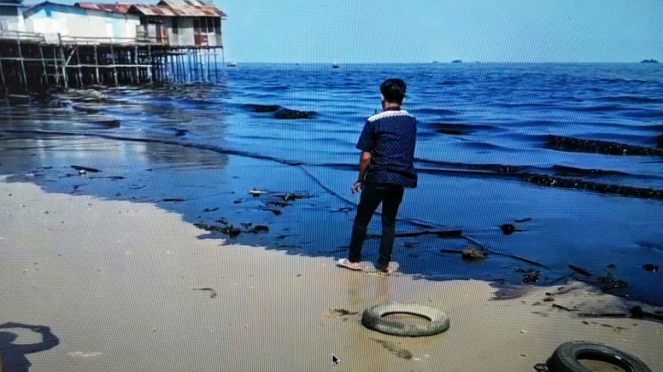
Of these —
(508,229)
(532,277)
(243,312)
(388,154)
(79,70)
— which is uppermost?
(79,70)

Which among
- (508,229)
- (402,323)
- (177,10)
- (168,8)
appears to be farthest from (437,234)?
(177,10)

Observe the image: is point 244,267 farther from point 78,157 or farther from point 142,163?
point 78,157

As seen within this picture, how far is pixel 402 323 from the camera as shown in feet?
13.2

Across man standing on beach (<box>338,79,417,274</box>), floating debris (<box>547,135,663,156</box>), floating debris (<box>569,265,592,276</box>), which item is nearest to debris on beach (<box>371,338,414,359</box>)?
man standing on beach (<box>338,79,417,274</box>)

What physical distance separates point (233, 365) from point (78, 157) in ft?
33.2

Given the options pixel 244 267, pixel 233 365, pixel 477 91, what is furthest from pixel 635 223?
pixel 477 91

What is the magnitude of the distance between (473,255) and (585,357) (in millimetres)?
2434

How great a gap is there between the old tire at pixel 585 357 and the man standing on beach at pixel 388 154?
1.97 metres

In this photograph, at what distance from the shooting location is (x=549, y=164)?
13648 millimetres

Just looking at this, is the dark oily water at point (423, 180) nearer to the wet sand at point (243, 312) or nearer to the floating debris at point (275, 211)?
the floating debris at point (275, 211)

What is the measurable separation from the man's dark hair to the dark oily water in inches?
71.9

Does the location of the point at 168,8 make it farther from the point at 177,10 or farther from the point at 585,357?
the point at 585,357

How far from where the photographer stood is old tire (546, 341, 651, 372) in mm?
3432

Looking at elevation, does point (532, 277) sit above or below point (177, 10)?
below
